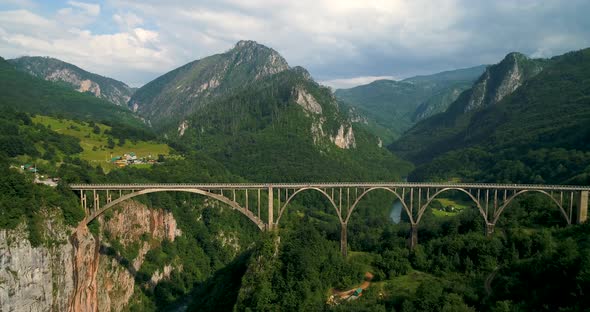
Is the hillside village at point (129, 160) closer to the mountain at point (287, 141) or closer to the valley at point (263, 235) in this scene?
the valley at point (263, 235)

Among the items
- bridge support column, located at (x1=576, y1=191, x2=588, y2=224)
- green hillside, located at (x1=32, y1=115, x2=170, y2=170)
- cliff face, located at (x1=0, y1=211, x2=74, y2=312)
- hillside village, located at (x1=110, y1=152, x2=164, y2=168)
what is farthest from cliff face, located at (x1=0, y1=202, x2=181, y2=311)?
bridge support column, located at (x1=576, y1=191, x2=588, y2=224)

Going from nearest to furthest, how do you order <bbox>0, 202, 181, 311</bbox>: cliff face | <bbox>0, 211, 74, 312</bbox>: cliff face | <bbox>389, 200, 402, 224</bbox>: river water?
<bbox>0, 211, 74, 312</bbox>: cliff face
<bbox>0, 202, 181, 311</bbox>: cliff face
<bbox>389, 200, 402, 224</bbox>: river water

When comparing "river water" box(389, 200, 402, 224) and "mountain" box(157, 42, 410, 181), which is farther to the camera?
"mountain" box(157, 42, 410, 181)

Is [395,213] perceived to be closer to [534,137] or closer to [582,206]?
[534,137]

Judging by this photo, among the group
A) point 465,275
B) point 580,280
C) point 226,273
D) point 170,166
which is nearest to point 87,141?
point 170,166

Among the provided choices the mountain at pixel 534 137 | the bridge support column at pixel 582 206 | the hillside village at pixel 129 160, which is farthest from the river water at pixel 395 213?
the hillside village at pixel 129 160

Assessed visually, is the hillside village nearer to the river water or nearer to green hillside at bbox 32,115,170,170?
green hillside at bbox 32,115,170,170
